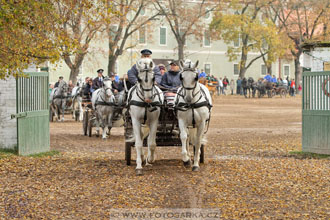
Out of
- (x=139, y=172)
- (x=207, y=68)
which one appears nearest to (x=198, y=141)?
(x=139, y=172)

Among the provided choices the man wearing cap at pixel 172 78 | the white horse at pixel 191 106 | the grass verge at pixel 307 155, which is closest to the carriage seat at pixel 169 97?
the white horse at pixel 191 106

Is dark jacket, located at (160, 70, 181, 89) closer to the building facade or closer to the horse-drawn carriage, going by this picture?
the horse-drawn carriage

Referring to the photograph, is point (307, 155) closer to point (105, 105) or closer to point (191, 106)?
point (191, 106)

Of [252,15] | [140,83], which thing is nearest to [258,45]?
[252,15]

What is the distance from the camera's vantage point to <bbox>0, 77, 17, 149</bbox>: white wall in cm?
1639

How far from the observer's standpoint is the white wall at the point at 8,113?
16391 millimetres

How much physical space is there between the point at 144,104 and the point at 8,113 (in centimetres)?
500

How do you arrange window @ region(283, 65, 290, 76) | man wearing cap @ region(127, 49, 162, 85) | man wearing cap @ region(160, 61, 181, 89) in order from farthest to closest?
1. window @ region(283, 65, 290, 76)
2. man wearing cap @ region(160, 61, 181, 89)
3. man wearing cap @ region(127, 49, 162, 85)

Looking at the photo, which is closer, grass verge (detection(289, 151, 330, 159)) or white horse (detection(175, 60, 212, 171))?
white horse (detection(175, 60, 212, 171))

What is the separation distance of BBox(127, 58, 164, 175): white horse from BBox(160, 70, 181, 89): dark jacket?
1378 mm

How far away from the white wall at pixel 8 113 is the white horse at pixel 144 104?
432cm

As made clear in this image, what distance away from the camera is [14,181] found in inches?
473

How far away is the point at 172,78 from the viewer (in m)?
14.8

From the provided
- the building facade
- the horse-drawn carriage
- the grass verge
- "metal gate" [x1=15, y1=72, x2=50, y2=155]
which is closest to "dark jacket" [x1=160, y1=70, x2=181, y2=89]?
the horse-drawn carriage
